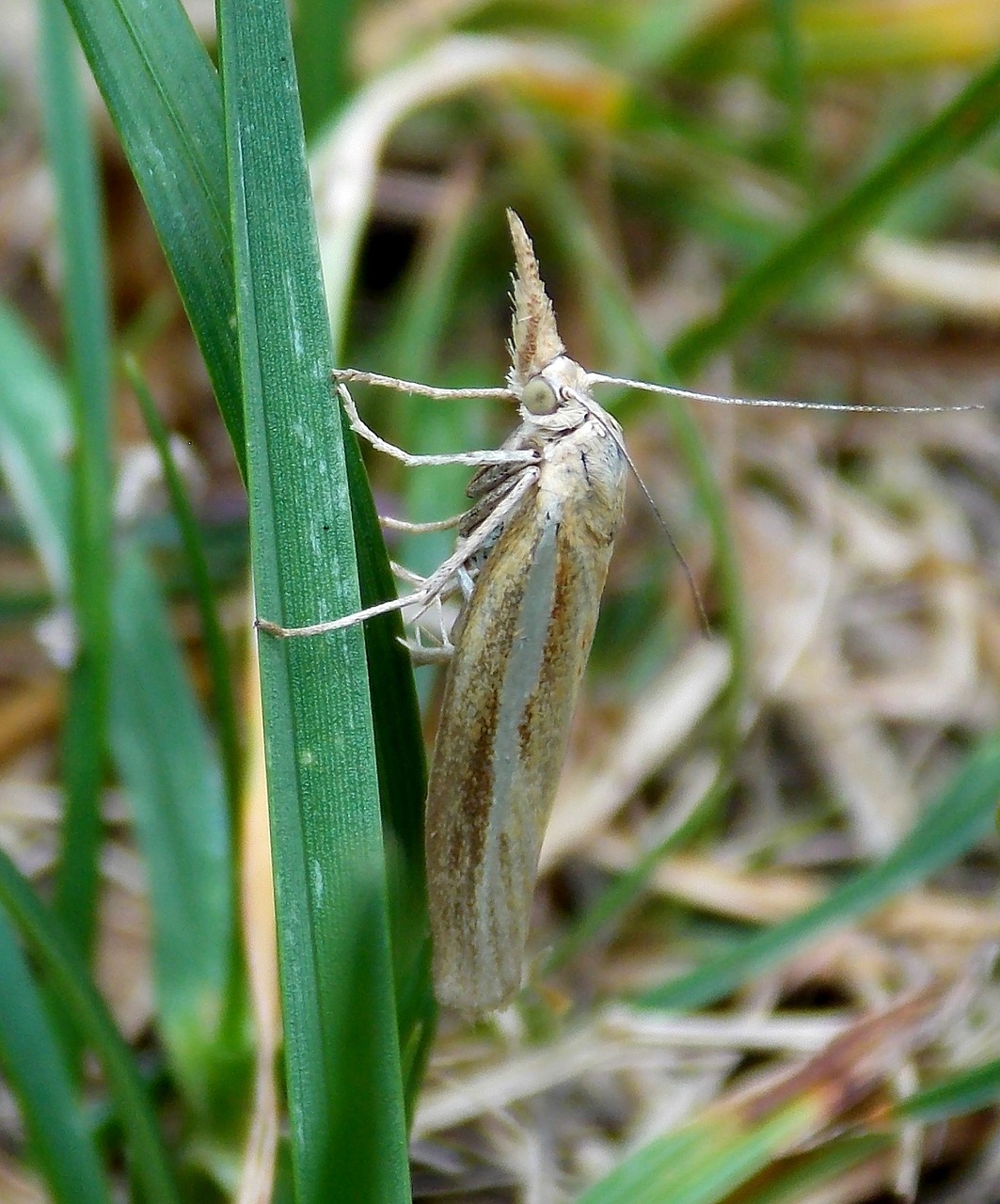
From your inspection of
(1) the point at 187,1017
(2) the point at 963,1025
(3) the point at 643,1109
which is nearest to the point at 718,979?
(3) the point at 643,1109

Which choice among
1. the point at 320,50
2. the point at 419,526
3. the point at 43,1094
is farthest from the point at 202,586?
the point at 320,50

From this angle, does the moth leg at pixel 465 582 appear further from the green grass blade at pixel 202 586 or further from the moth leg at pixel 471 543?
the green grass blade at pixel 202 586

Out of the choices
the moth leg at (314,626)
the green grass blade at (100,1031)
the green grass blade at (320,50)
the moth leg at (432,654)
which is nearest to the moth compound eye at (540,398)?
the moth leg at (432,654)

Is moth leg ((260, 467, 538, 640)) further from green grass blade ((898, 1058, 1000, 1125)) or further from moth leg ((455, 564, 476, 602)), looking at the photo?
green grass blade ((898, 1058, 1000, 1125))

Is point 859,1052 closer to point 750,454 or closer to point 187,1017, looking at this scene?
point 187,1017

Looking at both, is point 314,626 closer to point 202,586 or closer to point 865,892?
point 202,586

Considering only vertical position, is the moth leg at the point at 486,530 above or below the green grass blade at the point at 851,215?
below
